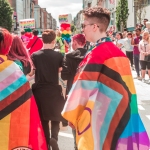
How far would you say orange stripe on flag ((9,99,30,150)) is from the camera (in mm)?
3271

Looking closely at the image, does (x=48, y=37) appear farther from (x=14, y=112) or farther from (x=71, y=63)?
(x=14, y=112)

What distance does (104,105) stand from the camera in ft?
10.6

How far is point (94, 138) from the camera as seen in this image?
3164mm

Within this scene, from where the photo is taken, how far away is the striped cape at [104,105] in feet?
10.4

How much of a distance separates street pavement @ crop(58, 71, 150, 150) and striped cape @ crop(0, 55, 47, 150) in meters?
2.30

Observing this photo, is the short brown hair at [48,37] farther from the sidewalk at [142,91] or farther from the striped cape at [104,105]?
the sidewalk at [142,91]

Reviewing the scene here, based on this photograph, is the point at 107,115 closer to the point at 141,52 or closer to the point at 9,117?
the point at 9,117

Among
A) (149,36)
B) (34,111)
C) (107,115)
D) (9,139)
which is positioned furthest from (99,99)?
(149,36)

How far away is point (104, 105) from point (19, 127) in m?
0.72

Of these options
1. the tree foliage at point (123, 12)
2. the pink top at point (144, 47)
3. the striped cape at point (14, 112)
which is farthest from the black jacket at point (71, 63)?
the tree foliage at point (123, 12)

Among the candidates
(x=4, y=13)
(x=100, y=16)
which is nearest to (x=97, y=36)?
(x=100, y=16)

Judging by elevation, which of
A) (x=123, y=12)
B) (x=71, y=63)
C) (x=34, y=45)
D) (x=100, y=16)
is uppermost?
(x=123, y=12)

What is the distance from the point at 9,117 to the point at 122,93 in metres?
0.94

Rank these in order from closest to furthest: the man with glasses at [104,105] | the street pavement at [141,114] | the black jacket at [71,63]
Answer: the man with glasses at [104,105]
the black jacket at [71,63]
the street pavement at [141,114]
